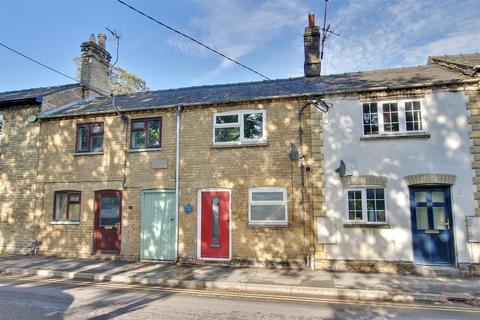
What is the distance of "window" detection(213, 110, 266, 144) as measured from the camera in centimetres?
Result: 1180

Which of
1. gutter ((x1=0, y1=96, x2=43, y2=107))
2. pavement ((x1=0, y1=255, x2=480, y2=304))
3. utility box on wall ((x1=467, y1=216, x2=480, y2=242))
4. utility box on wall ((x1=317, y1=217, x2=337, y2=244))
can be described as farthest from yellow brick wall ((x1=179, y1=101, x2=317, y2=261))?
gutter ((x1=0, y1=96, x2=43, y2=107))

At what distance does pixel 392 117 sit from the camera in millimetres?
10812

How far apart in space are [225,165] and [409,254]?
6.39 metres

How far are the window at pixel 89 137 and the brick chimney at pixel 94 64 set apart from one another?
4.32 metres

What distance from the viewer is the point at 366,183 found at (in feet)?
34.6

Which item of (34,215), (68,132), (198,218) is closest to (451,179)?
(198,218)

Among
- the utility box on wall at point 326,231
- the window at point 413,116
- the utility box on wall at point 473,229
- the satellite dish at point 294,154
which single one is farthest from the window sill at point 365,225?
the window at point 413,116

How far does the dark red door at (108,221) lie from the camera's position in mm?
12577

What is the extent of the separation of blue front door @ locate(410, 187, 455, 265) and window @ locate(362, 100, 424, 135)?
198 cm

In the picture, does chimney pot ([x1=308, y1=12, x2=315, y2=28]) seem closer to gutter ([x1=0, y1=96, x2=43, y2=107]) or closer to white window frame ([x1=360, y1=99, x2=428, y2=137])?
white window frame ([x1=360, y1=99, x2=428, y2=137])

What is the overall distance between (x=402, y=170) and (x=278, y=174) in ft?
12.6

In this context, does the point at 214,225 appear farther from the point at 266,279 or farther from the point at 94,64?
the point at 94,64

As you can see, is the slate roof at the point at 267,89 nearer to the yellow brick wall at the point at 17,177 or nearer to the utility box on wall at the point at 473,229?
the yellow brick wall at the point at 17,177

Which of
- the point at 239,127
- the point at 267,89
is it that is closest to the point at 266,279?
the point at 239,127
